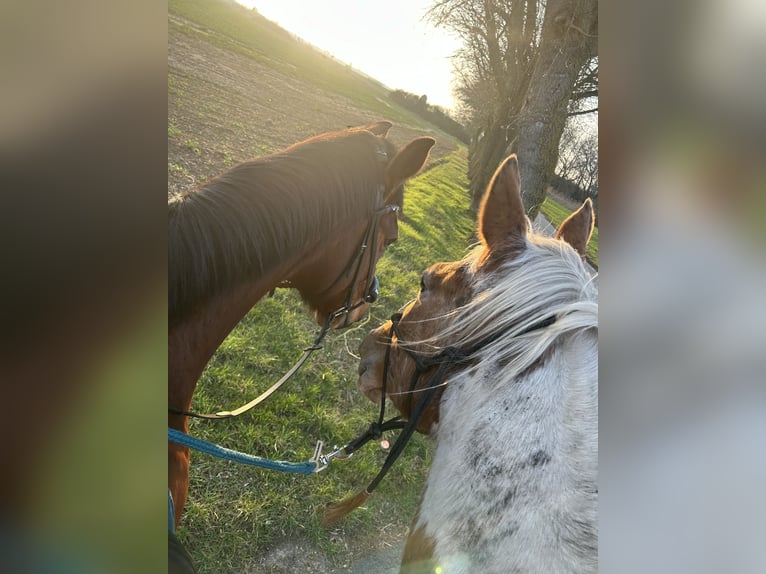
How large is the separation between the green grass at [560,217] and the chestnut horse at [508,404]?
39 centimetres

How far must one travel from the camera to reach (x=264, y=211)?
109 centimetres

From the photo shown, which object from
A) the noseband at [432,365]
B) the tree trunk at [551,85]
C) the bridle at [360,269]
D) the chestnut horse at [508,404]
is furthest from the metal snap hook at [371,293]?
the tree trunk at [551,85]

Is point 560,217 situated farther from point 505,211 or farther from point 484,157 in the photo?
point 484,157

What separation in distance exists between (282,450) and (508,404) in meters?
1.71

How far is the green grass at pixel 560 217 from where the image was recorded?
1413mm

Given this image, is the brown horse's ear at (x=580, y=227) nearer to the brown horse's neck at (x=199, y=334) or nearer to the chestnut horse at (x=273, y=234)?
the chestnut horse at (x=273, y=234)

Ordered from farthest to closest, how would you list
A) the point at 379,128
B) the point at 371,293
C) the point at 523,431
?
the point at 371,293, the point at 379,128, the point at 523,431

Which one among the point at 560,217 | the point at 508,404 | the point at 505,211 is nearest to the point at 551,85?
the point at 560,217

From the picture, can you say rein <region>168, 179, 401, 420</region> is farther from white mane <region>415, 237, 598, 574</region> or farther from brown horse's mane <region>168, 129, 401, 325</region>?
white mane <region>415, 237, 598, 574</region>
